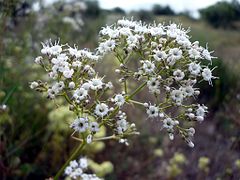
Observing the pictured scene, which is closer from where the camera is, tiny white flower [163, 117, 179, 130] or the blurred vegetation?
tiny white flower [163, 117, 179, 130]

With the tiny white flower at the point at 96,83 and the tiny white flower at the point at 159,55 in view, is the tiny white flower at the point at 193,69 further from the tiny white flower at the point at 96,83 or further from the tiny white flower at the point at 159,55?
the tiny white flower at the point at 96,83

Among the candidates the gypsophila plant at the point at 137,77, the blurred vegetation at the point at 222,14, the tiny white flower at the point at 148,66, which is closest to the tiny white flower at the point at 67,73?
the gypsophila plant at the point at 137,77

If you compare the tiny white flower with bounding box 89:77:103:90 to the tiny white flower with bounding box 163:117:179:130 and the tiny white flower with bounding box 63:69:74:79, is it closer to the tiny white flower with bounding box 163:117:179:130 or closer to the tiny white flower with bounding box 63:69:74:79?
the tiny white flower with bounding box 63:69:74:79

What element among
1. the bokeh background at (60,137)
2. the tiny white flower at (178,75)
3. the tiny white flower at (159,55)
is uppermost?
the tiny white flower at (159,55)

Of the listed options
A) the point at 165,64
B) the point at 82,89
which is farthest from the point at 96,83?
the point at 165,64

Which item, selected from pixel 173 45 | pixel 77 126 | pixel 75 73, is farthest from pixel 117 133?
pixel 173 45

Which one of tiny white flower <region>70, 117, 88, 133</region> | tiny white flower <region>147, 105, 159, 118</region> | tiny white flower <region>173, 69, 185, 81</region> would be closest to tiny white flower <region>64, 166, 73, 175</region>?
tiny white flower <region>70, 117, 88, 133</region>

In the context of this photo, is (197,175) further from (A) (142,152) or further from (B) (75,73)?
(B) (75,73)
